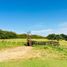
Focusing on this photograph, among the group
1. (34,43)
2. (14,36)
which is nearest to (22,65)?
(34,43)

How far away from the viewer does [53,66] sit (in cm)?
1325

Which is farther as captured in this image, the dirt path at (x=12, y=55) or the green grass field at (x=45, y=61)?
the dirt path at (x=12, y=55)

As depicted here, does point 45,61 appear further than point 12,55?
No

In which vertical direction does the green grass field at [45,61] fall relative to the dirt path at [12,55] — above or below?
below

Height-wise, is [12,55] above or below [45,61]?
above

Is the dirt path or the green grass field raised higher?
the dirt path

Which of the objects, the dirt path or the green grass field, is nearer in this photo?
the green grass field

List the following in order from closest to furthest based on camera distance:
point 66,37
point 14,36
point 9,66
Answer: point 9,66 < point 14,36 < point 66,37

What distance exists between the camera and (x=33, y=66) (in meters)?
13.3

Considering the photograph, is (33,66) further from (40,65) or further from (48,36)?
(48,36)

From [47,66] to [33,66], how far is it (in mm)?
909

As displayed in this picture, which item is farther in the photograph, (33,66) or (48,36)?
(48,36)

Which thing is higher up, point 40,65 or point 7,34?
point 7,34

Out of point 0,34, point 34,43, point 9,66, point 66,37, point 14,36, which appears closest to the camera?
point 9,66
